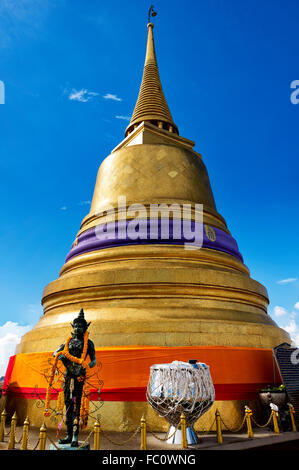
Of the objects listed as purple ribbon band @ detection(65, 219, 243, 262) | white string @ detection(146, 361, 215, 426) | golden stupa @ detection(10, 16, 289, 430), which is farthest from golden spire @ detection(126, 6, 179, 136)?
white string @ detection(146, 361, 215, 426)

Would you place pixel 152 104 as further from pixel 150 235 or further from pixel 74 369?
pixel 74 369

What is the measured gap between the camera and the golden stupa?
7.22 metres

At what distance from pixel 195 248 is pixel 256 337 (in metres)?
3.49

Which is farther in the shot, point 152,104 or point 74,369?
point 152,104

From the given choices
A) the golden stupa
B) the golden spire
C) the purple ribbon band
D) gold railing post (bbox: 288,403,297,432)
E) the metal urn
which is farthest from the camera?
the golden spire

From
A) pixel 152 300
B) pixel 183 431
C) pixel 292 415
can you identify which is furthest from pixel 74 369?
pixel 292 415

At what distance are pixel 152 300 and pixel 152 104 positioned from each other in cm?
1273

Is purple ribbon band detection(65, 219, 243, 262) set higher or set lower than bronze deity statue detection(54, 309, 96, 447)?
higher

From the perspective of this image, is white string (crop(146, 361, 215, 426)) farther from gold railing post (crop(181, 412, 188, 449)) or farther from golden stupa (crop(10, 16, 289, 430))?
golden stupa (crop(10, 16, 289, 430))

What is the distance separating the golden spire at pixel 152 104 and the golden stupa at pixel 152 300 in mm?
4142

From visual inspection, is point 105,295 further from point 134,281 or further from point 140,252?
point 140,252

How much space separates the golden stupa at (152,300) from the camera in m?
7.22

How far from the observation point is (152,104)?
18.1 metres

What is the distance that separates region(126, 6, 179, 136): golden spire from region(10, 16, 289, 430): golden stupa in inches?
163
